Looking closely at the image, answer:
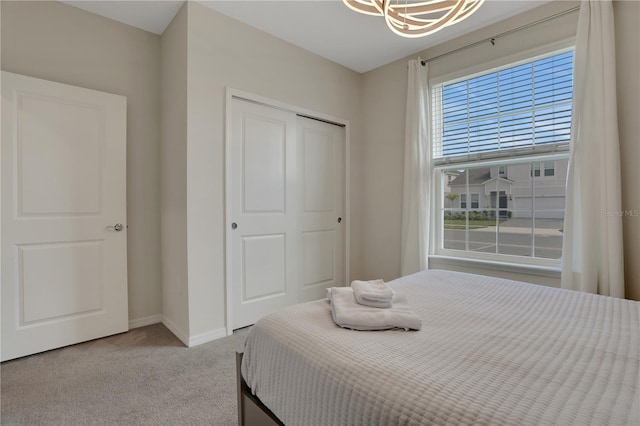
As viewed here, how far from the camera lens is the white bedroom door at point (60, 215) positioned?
83.9 inches

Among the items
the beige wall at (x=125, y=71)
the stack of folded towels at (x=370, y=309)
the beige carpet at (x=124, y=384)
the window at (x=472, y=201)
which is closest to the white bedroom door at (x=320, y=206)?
the beige carpet at (x=124, y=384)

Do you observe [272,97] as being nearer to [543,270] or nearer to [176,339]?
[176,339]

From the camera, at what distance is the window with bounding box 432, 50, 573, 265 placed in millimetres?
2436

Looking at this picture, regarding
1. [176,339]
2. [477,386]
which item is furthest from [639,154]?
[176,339]

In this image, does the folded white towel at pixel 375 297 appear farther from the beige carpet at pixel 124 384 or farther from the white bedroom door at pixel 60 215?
the white bedroom door at pixel 60 215

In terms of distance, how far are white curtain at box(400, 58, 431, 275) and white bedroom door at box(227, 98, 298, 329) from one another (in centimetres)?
116

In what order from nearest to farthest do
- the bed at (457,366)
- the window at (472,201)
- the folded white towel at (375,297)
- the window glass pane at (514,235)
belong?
1. the bed at (457,366)
2. the folded white towel at (375,297)
3. the window glass pane at (514,235)
4. the window at (472,201)

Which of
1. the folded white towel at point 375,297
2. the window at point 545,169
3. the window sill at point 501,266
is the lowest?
the window sill at point 501,266

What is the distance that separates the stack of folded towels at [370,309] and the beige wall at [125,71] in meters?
2.11

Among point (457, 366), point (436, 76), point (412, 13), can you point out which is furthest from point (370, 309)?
point (436, 76)

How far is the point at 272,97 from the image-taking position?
2.86 meters

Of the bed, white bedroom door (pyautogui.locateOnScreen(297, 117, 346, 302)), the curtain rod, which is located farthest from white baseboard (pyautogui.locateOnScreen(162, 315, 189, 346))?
the curtain rod

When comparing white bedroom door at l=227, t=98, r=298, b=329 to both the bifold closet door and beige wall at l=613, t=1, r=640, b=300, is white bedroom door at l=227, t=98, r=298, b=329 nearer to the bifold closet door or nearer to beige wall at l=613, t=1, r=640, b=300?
the bifold closet door

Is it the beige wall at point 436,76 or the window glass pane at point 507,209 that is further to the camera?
the window glass pane at point 507,209
